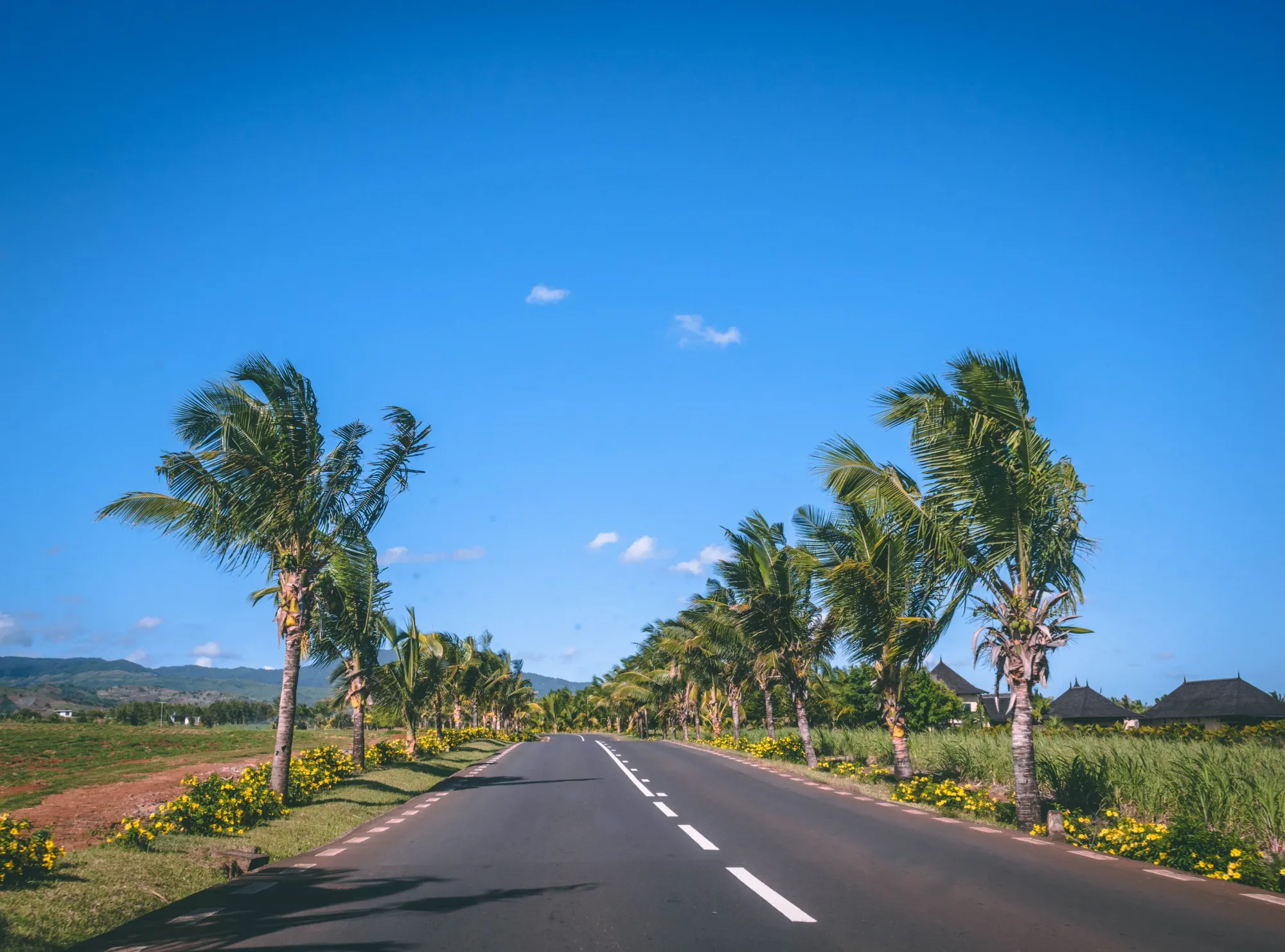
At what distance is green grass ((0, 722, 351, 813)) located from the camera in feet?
114

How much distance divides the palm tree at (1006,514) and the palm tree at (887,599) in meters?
0.77

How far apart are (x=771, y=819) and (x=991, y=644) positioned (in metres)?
4.15

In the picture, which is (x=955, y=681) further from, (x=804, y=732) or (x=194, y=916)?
(x=194, y=916)

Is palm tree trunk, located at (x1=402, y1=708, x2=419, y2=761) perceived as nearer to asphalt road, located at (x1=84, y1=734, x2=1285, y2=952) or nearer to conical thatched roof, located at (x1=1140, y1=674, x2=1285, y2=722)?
asphalt road, located at (x1=84, y1=734, x2=1285, y2=952)

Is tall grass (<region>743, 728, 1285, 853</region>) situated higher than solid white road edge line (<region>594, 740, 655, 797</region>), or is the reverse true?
tall grass (<region>743, 728, 1285, 853</region>)

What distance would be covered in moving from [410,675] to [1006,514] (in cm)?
1507

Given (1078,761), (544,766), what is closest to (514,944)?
(1078,761)

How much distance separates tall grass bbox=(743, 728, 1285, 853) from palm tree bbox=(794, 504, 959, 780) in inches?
90.1

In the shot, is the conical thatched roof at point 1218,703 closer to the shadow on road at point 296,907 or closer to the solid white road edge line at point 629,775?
the solid white road edge line at point 629,775

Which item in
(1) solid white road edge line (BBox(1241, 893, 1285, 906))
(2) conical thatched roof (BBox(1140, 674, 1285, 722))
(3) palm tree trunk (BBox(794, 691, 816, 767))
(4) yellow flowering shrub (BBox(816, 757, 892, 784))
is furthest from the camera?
(2) conical thatched roof (BBox(1140, 674, 1285, 722))

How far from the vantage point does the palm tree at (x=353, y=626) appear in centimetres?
1597

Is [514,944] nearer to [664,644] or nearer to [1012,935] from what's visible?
[1012,935]

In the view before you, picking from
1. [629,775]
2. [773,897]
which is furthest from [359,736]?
[773,897]

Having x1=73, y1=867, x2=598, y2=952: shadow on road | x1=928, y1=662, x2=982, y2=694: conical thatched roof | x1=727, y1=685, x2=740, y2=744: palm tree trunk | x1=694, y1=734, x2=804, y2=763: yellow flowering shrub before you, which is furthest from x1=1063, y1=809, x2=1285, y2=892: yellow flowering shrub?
x1=928, y1=662, x2=982, y2=694: conical thatched roof
